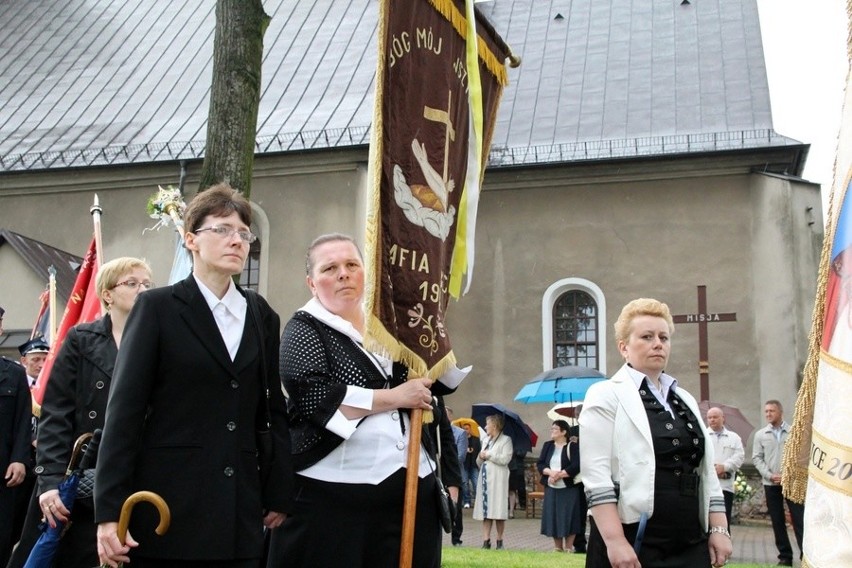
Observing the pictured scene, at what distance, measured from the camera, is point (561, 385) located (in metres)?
18.3

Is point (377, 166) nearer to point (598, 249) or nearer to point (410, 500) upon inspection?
point (410, 500)

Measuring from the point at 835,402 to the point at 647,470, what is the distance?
2.17 metres

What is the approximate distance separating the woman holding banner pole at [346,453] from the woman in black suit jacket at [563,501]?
8877 mm

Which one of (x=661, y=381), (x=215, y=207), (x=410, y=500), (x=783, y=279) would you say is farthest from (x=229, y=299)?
(x=783, y=279)

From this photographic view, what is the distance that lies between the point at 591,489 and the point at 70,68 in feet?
88.3

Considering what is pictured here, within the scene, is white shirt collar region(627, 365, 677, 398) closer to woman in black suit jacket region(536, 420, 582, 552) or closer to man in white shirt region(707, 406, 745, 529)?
man in white shirt region(707, 406, 745, 529)

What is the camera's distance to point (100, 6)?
30.9 metres

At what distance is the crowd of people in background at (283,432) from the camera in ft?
11.8

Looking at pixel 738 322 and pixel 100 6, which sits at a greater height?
pixel 100 6

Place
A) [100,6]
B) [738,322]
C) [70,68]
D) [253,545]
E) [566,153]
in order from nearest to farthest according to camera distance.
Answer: [253,545], [738,322], [566,153], [70,68], [100,6]

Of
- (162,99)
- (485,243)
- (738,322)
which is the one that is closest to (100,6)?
(162,99)

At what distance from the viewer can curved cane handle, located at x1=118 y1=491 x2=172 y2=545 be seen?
3406 mm

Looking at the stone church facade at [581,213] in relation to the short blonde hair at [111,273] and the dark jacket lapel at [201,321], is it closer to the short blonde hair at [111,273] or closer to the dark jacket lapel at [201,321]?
the short blonde hair at [111,273]

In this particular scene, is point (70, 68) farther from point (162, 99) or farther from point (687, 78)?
point (687, 78)
